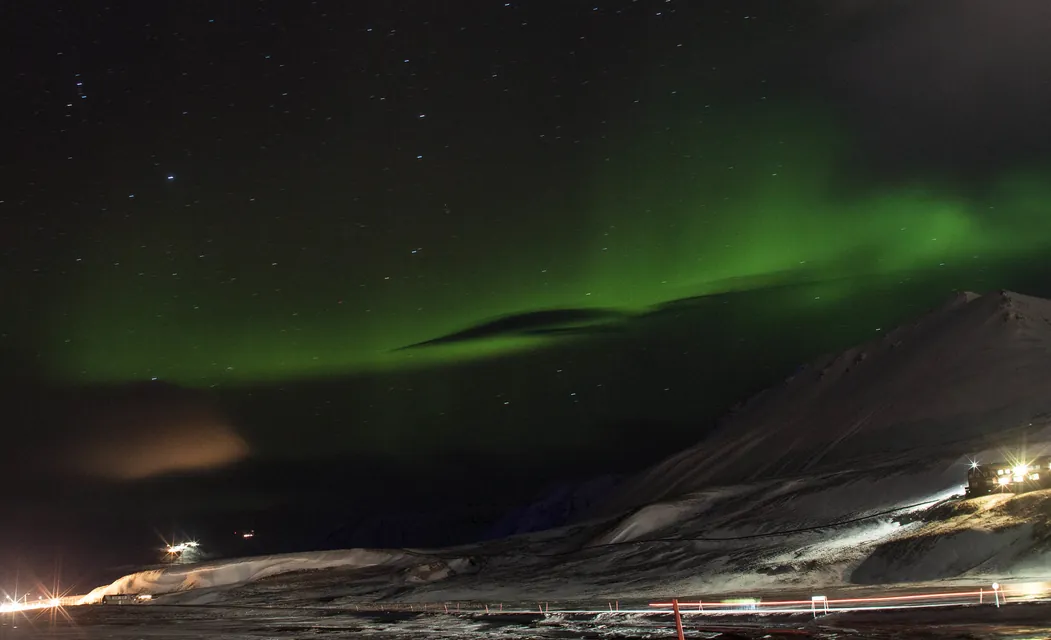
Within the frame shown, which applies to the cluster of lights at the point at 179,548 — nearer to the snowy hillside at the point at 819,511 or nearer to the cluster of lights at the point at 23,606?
the snowy hillside at the point at 819,511

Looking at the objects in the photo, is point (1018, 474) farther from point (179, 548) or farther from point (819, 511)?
point (179, 548)

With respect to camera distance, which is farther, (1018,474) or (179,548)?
(179,548)

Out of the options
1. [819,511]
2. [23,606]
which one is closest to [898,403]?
[819,511]

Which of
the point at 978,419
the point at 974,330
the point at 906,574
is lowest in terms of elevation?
the point at 906,574

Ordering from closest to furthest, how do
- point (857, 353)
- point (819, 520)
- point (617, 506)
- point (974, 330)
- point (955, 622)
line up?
point (955, 622) → point (819, 520) → point (974, 330) → point (617, 506) → point (857, 353)

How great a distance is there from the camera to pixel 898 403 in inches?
5738

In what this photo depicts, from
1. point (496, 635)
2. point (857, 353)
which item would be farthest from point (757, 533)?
point (857, 353)

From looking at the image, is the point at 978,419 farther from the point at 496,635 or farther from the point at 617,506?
the point at 496,635

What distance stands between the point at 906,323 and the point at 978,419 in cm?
6675

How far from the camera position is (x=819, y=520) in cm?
8606

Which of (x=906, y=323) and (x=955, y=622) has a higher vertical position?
(x=906, y=323)

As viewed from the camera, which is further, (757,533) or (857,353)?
(857,353)

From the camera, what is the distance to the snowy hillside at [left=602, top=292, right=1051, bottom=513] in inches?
5069

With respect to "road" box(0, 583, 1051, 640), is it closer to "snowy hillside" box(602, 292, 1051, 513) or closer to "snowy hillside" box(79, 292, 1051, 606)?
"snowy hillside" box(79, 292, 1051, 606)
